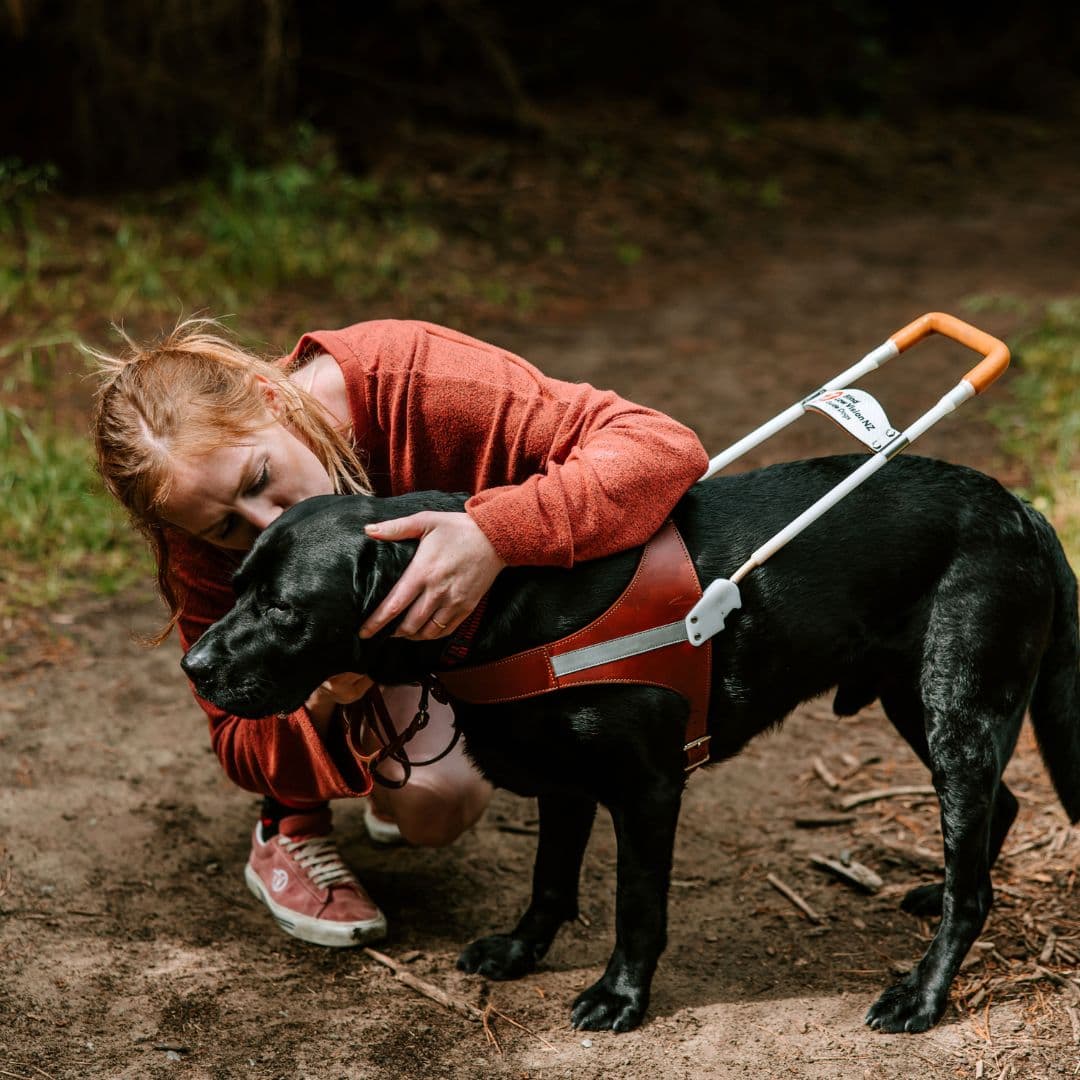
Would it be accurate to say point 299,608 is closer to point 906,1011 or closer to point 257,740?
point 257,740

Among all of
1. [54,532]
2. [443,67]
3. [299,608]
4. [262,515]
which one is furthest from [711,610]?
[443,67]

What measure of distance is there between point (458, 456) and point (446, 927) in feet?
3.43

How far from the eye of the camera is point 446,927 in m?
2.86

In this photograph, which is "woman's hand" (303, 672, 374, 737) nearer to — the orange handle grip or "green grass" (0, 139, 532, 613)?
the orange handle grip

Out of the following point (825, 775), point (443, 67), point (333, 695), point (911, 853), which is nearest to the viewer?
point (333, 695)

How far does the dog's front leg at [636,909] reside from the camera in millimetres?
2355

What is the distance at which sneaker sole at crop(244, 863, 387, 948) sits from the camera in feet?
8.97

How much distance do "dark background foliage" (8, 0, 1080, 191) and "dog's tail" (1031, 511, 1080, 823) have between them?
20.0ft

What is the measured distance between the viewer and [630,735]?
90.2 inches

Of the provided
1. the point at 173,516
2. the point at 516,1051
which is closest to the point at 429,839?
the point at 516,1051

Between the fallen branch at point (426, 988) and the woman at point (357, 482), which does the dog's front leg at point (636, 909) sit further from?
the woman at point (357, 482)

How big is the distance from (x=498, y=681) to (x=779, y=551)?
22.5 inches

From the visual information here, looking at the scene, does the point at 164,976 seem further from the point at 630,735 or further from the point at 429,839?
the point at 630,735

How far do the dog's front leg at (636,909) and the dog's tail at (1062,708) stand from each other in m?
0.79
